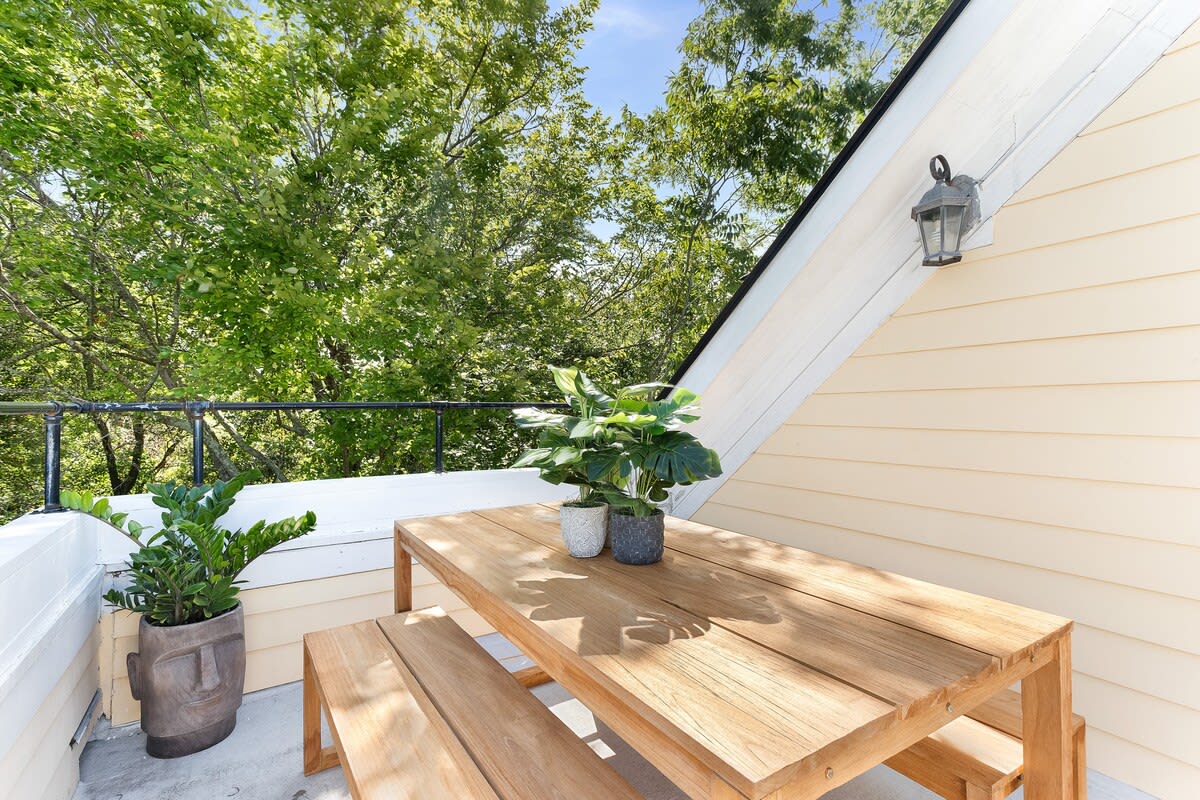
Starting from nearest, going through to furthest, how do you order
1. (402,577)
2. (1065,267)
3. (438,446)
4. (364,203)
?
1. (1065,267)
2. (402,577)
3. (438,446)
4. (364,203)

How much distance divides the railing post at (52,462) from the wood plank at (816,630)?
1609mm

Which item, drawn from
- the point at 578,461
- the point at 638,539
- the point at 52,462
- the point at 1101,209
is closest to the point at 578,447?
the point at 578,461

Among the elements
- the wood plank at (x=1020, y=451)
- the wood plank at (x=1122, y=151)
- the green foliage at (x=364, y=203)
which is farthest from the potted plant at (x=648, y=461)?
the green foliage at (x=364, y=203)

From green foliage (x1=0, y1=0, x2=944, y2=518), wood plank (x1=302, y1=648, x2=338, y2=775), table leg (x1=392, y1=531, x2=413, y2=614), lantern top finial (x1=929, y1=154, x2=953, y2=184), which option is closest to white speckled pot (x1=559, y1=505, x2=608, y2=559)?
table leg (x1=392, y1=531, x2=413, y2=614)

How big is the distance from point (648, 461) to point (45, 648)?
1.48 meters

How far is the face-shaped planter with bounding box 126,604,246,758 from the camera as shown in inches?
62.9

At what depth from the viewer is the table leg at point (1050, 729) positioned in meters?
0.88

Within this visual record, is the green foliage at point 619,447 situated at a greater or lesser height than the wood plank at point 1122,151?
lesser

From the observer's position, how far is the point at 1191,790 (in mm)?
1317

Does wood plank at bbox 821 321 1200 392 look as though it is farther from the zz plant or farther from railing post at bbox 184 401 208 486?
railing post at bbox 184 401 208 486

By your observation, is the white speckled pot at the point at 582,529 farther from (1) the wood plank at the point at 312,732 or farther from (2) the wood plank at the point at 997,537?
(2) the wood plank at the point at 997,537

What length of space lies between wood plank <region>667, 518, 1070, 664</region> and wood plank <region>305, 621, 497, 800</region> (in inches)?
27.3

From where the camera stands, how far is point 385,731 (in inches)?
42.8

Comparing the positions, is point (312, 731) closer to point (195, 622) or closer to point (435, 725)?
point (195, 622)
